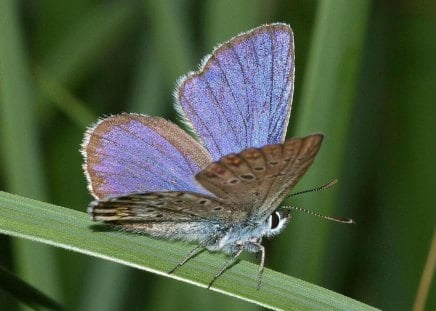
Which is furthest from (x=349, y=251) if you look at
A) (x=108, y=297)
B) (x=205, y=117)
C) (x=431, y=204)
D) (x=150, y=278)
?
(x=205, y=117)

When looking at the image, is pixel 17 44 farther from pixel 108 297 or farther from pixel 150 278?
pixel 150 278

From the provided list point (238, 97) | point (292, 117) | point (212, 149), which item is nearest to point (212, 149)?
point (212, 149)

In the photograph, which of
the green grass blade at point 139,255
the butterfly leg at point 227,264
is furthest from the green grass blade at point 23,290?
the butterfly leg at point 227,264

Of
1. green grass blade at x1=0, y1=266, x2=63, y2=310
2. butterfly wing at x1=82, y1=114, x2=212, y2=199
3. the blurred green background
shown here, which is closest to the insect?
butterfly wing at x1=82, y1=114, x2=212, y2=199

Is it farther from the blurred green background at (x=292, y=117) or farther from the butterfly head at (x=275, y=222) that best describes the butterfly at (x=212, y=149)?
the blurred green background at (x=292, y=117)

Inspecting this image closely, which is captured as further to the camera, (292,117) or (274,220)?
(292,117)

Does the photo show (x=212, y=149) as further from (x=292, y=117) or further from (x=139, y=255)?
(x=292, y=117)
